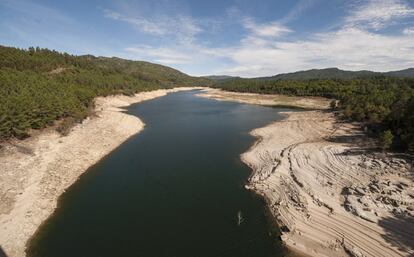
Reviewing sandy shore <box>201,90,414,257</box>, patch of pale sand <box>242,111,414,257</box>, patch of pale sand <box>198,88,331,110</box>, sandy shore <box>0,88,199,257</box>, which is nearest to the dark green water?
sandy shore <box>0,88,199,257</box>

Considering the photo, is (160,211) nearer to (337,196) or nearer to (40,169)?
(337,196)

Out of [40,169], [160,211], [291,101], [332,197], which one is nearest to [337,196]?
[332,197]

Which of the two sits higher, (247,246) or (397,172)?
(397,172)

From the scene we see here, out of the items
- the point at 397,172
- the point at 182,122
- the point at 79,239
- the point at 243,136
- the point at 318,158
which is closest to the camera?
the point at 79,239

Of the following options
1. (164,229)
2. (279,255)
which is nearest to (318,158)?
(279,255)

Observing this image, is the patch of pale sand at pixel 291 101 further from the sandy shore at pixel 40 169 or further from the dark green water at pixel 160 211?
the sandy shore at pixel 40 169

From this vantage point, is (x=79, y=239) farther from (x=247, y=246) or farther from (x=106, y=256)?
(x=247, y=246)
